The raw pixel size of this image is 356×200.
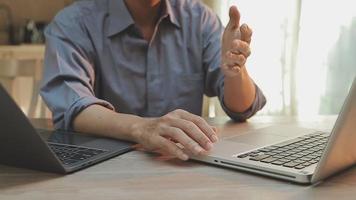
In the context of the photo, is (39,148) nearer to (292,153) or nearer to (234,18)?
(292,153)

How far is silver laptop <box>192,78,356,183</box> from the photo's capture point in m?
0.62

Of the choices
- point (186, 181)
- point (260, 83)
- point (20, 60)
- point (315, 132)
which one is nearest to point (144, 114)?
point (315, 132)

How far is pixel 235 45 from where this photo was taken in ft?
3.41

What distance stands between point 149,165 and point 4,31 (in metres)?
2.64

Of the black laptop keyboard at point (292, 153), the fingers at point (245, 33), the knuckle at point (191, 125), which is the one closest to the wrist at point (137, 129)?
the knuckle at point (191, 125)

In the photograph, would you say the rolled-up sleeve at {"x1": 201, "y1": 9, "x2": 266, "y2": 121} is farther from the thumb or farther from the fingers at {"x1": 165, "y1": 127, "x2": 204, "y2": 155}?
the fingers at {"x1": 165, "y1": 127, "x2": 204, "y2": 155}

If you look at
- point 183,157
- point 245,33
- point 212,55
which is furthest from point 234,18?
point 183,157

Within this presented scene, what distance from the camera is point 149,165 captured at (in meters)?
0.78

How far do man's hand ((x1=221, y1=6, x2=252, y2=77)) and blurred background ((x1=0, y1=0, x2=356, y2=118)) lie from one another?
1692 millimetres

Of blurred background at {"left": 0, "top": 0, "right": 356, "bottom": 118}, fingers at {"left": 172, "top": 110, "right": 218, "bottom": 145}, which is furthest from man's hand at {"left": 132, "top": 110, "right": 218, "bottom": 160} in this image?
blurred background at {"left": 0, "top": 0, "right": 356, "bottom": 118}

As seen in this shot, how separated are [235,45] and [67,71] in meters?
0.40

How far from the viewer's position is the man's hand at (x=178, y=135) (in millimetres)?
805

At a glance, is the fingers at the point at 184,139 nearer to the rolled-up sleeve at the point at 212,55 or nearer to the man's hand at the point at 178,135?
the man's hand at the point at 178,135

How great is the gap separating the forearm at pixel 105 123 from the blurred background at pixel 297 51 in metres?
1.82
